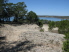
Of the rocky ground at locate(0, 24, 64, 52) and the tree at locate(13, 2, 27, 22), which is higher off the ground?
the tree at locate(13, 2, 27, 22)

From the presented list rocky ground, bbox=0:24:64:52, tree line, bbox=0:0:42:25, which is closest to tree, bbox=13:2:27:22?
tree line, bbox=0:0:42:25

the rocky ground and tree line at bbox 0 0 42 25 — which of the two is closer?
the rocky ground

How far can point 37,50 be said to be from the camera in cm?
491

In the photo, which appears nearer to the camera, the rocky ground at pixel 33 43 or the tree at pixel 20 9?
the rocky ground at pixel 33 43

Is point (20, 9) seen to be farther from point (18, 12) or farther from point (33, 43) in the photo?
point (33, 43)

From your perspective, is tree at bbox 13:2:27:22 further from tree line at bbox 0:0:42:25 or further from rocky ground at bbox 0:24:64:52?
rocky ground at bbox 0:24:64:52

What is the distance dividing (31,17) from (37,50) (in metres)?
19.3

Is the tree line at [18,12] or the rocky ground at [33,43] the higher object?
the tree line at [18,12]

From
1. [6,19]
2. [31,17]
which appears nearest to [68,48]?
[31,17]

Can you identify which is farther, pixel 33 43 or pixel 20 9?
pixel 20 9

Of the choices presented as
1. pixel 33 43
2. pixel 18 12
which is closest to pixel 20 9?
pixel 18 12

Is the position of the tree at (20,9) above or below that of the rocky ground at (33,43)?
above

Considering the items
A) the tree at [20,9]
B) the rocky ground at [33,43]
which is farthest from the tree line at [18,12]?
the rocky ground at [33,43]

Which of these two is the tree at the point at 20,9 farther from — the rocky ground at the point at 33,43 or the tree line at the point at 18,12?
the rocky ground at the point at 33,43
